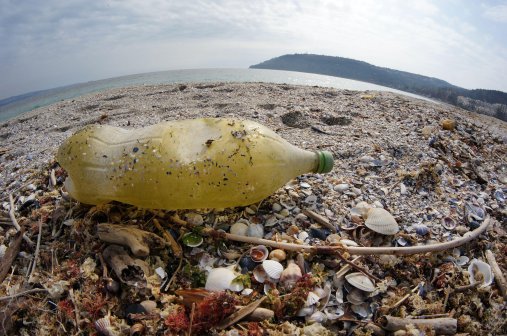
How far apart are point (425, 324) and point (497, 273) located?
71cm

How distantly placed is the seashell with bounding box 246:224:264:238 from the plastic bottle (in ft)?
0.56

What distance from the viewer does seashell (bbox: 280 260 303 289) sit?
61.7 inches

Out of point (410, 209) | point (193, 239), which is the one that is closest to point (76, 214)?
point (193, 239)

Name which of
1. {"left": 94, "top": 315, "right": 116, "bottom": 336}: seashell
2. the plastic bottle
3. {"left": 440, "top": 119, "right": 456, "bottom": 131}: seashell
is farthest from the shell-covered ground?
{"left": 440, "top": 119, "right": 456, "bottom": 131}: seashell

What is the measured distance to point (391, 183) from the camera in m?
2.52

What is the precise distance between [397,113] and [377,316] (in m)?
4.10

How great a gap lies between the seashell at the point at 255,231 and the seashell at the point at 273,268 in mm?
248

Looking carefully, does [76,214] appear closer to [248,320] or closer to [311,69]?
[248,320]

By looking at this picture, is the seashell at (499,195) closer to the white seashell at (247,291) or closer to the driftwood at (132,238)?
the white seashell at (247,291)

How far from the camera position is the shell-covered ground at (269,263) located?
1443 millimetres

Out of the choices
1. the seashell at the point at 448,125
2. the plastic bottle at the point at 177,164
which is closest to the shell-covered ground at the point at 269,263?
the plastic bottle at the point at 177,164

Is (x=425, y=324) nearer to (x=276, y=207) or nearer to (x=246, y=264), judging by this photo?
(x=246, y=264)

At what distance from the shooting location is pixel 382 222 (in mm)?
1955

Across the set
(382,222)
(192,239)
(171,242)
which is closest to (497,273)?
(382,222)
